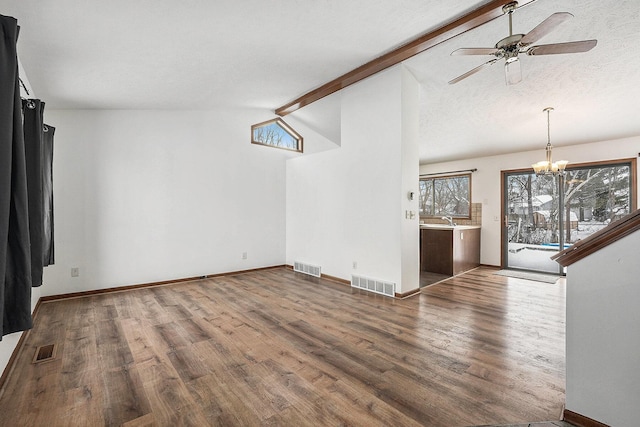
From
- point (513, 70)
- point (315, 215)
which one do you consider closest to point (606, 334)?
point (513, 70)

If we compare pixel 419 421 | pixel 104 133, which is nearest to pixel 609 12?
pixel 419 421

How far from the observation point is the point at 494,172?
20.3 feet

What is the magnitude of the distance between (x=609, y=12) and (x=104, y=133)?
5.82 m

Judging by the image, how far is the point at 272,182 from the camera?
5895mm

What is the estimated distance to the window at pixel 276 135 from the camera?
5719 millimetres

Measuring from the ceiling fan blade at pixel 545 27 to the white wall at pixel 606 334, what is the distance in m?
1.44

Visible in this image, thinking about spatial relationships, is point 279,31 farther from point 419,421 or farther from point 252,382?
point 419,421

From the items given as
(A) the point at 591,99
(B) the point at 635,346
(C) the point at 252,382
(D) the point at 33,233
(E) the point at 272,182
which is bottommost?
(C) the point at 252,382

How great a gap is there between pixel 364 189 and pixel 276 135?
2.59 metres

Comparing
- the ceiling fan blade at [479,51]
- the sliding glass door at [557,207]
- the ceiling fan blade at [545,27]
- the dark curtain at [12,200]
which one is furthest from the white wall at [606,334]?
the sliding glass door at [557,207]

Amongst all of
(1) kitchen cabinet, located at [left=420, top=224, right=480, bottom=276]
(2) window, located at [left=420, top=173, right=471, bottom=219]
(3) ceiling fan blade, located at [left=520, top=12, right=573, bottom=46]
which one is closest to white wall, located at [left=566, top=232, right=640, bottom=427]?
(3) ceiling fan blade, located at [left=520, top=12, right=573, bottom=46]

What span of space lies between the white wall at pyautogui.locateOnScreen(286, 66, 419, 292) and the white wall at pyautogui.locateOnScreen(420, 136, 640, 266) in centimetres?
313

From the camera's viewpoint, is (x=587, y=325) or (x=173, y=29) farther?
(x=173, y=29)

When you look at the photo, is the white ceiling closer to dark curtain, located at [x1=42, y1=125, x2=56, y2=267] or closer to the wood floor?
dark curtain, located at [x1=42, y1=125, x2=56, y2=267]
